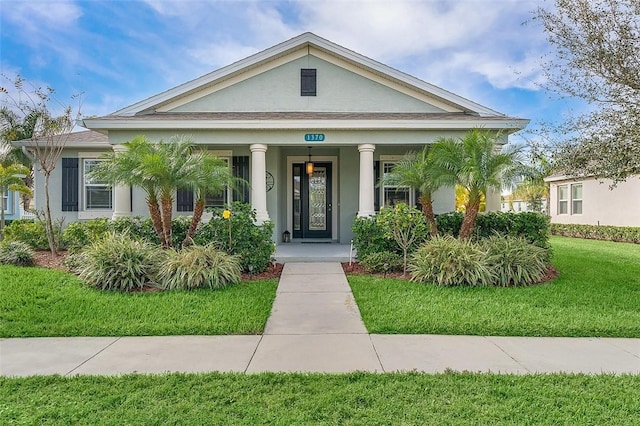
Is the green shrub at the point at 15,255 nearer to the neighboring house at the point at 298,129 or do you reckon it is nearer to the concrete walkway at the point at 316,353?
the neighboring house at the point at 298,129

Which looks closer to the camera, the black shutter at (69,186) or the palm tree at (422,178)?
the palm tree at (422,178)

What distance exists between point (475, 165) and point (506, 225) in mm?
2357

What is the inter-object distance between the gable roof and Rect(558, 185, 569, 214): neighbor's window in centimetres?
1328

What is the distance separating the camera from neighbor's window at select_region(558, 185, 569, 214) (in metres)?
20.6

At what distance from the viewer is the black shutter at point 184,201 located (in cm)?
1175

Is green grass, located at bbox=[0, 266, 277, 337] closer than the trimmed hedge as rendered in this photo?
Yes

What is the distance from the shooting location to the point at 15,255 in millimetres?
8617

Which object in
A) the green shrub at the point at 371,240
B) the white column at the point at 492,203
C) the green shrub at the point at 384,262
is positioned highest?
the white column at the point at 492,203

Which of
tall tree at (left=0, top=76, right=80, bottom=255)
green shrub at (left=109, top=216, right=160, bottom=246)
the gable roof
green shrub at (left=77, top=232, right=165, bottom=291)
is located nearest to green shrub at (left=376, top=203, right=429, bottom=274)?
the gable roof

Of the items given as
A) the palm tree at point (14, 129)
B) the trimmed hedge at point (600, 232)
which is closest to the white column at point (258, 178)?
the palm tree at point (14, 129)

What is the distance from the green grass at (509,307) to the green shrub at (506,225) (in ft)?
3.77

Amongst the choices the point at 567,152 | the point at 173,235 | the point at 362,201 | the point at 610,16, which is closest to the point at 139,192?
the point at 173,235

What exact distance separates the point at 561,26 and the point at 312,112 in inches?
238

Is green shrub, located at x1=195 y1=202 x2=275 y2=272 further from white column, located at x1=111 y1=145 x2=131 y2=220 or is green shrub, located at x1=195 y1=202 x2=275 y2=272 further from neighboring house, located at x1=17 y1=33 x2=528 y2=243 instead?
white column, located at x1=111 y1=145 x2=131 y2=220
